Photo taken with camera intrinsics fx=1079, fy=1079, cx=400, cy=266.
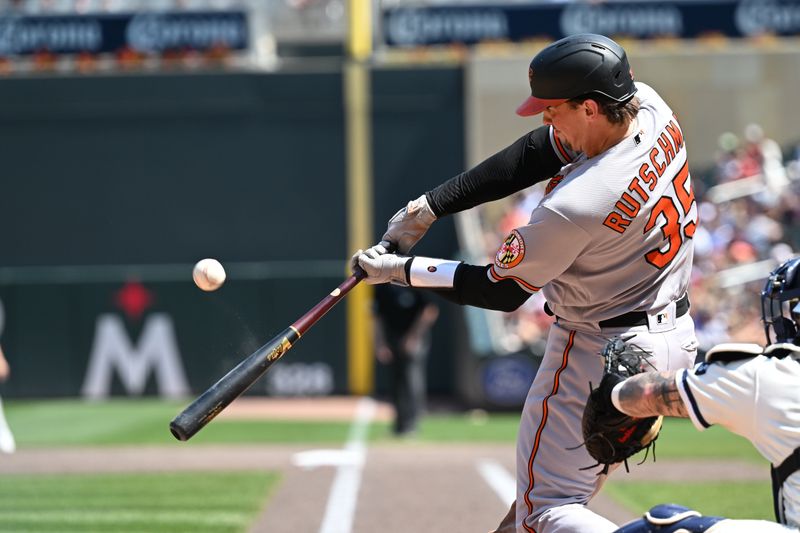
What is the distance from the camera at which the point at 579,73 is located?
361 centimetres

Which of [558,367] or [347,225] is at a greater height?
[558,367]

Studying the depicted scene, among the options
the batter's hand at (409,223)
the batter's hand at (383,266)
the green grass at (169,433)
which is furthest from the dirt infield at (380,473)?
the batter's hand at (383,266)

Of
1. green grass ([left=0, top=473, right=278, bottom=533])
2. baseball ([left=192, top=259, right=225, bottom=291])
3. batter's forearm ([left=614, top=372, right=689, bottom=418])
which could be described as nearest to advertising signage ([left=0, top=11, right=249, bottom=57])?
green grass ([left=0, top=473, right=278, bottom=533])

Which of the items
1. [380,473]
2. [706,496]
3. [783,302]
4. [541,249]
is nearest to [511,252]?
[541,249]

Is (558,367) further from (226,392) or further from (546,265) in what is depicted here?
(226,392)

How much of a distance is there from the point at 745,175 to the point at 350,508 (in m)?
11.7

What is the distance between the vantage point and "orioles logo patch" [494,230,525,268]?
3574 mm

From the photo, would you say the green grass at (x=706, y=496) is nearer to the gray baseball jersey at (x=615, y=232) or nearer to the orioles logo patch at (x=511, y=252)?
the gray baseball jersey at (x=615, y=232)

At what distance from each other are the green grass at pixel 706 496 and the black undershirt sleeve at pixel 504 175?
3.35 m

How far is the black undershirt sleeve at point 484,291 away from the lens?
366cm

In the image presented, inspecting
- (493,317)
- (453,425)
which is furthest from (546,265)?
(493,317)

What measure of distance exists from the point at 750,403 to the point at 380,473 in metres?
6.42

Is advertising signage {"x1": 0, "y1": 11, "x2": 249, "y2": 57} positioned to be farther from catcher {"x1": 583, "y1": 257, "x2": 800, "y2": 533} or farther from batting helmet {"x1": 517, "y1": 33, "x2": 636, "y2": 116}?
catcher {"x1": 583, "y1": 257, "x2": 800, "y2": 533}

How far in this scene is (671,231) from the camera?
3.73m
